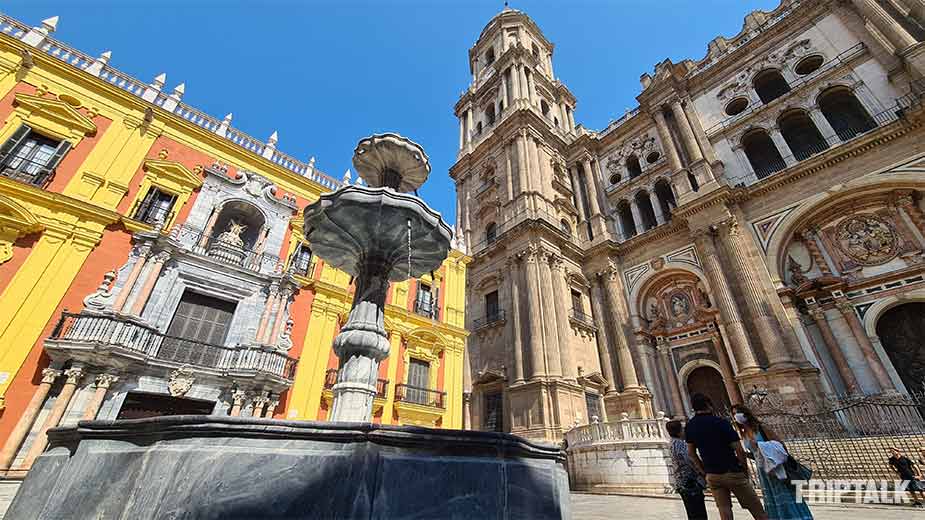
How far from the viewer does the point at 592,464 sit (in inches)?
427

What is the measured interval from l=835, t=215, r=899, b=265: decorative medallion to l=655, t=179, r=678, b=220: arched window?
21.6 ft

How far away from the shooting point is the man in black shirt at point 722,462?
324 cm

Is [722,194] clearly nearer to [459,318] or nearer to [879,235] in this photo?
[879,235]

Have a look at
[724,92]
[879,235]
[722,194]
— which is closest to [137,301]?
[722,194]

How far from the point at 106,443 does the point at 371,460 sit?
176cm

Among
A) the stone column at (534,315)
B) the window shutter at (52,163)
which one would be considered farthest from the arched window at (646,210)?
the window shutter at (52,163)

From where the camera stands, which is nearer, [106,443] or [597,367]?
[106,443]

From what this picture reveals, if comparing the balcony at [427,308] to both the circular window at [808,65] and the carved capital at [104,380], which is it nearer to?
the carved capital at [104,380]

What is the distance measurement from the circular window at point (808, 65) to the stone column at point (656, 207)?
758cm

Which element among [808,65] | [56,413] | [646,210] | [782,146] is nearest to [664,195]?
[646,210]

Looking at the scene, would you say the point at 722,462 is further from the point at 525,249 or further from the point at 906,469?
the point at 525,249

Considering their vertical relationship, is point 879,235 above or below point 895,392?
above

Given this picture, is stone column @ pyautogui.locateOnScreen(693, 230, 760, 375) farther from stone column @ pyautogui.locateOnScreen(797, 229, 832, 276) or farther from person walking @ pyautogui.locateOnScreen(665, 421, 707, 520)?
person walking @ pyautogui.locateOnScreen(665, 421, 707, 520)

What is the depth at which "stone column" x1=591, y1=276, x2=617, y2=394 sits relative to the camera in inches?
665
